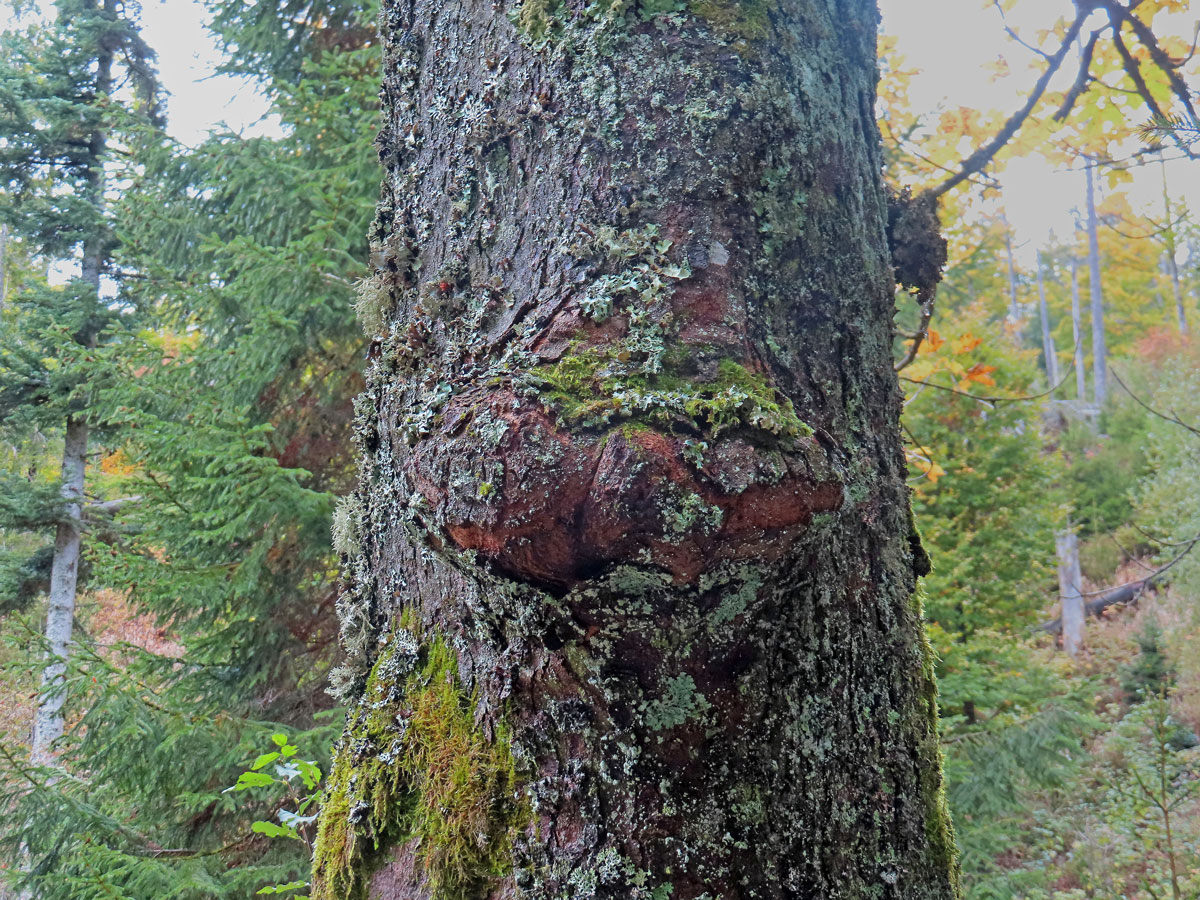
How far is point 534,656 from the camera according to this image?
0.83 metres

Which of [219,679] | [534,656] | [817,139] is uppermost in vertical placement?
[817,139]

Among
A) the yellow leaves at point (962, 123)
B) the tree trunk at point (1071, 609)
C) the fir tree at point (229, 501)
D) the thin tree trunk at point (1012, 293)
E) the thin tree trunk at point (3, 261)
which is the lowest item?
the tree trunk at point (1071, 609)

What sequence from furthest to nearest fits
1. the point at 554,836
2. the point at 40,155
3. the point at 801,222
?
1. the point at 40,155
2. the point at 801,222
3. the point at 554,836

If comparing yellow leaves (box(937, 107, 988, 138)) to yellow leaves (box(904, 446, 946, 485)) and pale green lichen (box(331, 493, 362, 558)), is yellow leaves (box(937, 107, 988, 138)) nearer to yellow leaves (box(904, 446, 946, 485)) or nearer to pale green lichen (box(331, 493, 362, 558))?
yellow leaves (box(904, 446, 946, 485))

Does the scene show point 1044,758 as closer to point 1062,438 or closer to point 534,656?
point 534,656

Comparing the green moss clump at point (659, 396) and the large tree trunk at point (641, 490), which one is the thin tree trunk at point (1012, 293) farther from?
the green moss clump at point (659, 396)

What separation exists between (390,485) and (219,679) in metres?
4.12

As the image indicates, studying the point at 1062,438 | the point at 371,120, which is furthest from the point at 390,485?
the point at 1062,438

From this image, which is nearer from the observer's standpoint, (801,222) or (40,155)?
(801,222)

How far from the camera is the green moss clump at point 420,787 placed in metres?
0.86

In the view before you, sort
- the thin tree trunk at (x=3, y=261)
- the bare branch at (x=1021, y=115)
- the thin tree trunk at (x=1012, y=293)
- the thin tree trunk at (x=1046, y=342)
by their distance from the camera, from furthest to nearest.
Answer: the thin tree trunk at (x=1012, y=293) → the thin tree trunk at (x=1046, y=342) → the thin tree trunk at (x=3, y=261) → the bare branch at (x=1021, y=115)

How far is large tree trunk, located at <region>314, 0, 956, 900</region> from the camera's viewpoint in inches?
29.2

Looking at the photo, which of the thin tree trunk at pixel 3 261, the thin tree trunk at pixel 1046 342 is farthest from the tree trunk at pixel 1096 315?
the thin tree trunk at pixel 3 261

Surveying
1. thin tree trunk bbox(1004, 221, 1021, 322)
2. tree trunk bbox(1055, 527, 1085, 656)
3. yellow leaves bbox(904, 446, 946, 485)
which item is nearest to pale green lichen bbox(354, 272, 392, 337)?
yellow leaves bbox(904, 446, 946, 485)
